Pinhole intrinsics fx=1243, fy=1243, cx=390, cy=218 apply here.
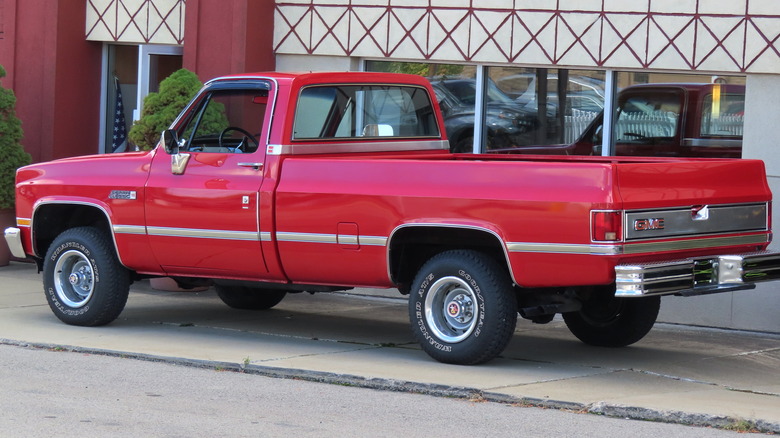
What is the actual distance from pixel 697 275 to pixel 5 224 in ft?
28.7

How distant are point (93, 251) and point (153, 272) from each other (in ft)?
1.71

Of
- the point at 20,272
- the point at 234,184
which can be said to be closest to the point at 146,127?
the point at 20,272

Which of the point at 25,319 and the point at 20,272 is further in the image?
the point at 20,272

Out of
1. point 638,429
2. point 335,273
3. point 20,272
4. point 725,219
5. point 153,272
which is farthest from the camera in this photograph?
point 20,272

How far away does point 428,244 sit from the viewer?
358 inches

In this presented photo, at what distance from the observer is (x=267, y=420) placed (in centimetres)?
705

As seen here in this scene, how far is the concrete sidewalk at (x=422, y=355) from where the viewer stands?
7.74 metres

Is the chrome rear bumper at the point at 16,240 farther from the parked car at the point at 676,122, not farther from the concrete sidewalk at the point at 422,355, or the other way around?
the parked car at the point at 676,122

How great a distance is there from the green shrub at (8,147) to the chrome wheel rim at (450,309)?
679cm

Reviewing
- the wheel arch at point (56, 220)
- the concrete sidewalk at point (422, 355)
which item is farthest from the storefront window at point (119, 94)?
the wheel arch at point (56, 220)

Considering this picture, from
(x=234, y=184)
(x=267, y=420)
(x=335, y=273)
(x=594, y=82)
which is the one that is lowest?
(x=267, y=420)

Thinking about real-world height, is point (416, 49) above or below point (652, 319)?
above

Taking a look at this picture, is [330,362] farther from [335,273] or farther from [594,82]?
[594,82]

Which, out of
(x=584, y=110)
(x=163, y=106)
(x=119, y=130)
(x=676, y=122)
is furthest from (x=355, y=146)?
(x=119, y=130)
